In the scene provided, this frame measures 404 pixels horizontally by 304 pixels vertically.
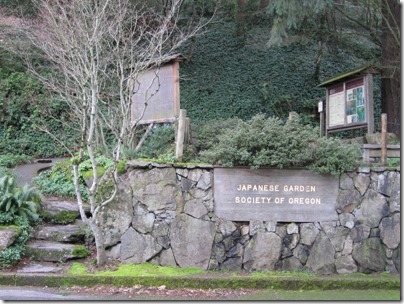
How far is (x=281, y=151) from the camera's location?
8852 mm

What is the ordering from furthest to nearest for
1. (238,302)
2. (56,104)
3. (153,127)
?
(56,104) → (153,127) → (238,302)

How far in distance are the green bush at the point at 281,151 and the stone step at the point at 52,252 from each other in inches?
111

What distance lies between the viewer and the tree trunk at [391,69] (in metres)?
13.9

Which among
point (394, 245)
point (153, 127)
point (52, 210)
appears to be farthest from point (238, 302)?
point (153, 127)

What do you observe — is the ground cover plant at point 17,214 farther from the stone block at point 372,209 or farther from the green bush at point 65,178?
the stone block at point 372,209

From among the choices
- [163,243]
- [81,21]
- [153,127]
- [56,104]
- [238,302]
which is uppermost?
[81,21]

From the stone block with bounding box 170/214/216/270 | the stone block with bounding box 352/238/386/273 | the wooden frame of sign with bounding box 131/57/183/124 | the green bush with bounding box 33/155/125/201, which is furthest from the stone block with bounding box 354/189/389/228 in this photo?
the green bush with bounding box 33/155/125/201

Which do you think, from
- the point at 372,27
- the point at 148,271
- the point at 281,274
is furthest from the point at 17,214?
the point at 372,27

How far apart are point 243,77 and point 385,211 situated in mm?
11328

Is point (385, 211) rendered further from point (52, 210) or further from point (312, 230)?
point (52, 210)

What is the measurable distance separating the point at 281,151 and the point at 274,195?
2.63ft

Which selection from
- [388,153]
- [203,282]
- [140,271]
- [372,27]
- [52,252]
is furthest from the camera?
[372,27]

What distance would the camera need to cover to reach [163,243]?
8938 mm

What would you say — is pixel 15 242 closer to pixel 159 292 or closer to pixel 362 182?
pixel 159 292
